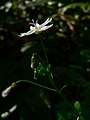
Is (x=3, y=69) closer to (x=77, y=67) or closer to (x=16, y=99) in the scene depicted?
(x=16, y=99)

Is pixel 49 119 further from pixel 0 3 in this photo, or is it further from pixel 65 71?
pixel 0 3

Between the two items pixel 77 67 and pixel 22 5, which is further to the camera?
pixel 22 5

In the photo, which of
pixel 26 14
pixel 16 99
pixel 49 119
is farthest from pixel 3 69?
pixel 26 14

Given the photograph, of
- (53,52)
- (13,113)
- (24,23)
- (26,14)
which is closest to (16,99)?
(13,113)

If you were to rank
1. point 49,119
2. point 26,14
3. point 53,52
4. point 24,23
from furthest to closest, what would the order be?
point 26,14, point 24,23, point 53,52, point 49,119

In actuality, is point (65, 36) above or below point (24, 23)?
below

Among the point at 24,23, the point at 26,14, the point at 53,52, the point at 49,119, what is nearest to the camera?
the point at 49,119

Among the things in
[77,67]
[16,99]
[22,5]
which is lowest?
[77,67]
